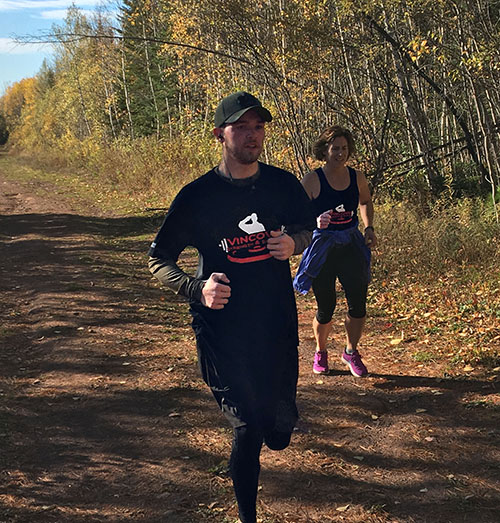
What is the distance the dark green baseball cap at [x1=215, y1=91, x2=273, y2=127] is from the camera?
3.10 meters

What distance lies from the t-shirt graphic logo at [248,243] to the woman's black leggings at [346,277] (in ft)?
8.17

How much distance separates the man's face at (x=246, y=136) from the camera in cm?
313

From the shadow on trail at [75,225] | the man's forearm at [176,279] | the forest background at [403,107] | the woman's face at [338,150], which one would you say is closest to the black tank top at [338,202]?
the woman's face at [338,150]

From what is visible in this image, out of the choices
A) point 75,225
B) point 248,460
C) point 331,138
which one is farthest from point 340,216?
point 75,225

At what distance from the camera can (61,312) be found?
8.80m

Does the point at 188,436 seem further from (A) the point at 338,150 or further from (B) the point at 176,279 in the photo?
(A) the point at 338,150

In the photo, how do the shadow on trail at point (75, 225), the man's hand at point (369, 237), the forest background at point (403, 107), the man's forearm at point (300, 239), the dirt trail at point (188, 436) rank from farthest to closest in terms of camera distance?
the shadow on trail at point (75, 225), the forest background at point (403, 107), the man's hand at point (369, 237), the dirt trail at point (188, 436), the man's forearm at point (300, 239)

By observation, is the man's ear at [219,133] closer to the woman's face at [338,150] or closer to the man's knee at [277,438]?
the man's knee at [277,438]

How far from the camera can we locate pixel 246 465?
3.29m

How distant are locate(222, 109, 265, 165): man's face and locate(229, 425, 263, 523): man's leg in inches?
50.4

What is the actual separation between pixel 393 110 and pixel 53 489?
11.2 m

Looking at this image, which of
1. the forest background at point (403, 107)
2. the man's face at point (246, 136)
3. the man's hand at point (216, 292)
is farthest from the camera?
the forest background at point (403, 107)

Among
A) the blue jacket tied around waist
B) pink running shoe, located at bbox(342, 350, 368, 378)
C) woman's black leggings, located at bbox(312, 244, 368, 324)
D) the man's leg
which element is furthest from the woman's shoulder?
the man's leg

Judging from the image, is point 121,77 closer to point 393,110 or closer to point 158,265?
point 393,110
